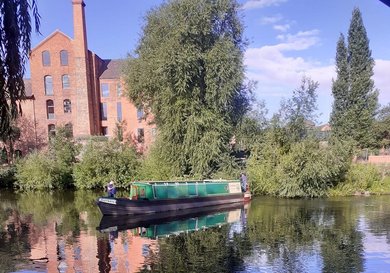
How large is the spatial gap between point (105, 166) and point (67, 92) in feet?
58.3

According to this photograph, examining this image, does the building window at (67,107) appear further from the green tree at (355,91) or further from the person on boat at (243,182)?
the green tree at (355,91)

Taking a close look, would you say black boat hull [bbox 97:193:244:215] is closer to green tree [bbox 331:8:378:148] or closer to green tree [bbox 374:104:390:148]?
green tree [bbox 331:8:378:148]

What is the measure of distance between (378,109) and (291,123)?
20.6m

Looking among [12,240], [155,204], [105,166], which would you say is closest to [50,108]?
[105,166]

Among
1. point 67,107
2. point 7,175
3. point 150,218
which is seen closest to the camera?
point 150,218

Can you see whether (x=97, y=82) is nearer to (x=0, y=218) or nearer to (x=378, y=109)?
(x=0, y=218)

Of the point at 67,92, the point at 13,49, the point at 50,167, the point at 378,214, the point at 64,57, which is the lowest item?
the point at 378,214

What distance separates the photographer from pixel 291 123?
26484 mm

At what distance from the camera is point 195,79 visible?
2642cm

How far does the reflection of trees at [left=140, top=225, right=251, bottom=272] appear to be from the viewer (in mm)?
10984

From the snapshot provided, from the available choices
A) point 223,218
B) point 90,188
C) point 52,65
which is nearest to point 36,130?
point 52,65

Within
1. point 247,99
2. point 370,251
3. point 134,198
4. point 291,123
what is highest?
point 247,99

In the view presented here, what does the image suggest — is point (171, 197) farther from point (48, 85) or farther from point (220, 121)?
point (48, 85)

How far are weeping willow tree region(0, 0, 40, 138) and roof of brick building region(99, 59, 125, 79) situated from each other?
4433cm
